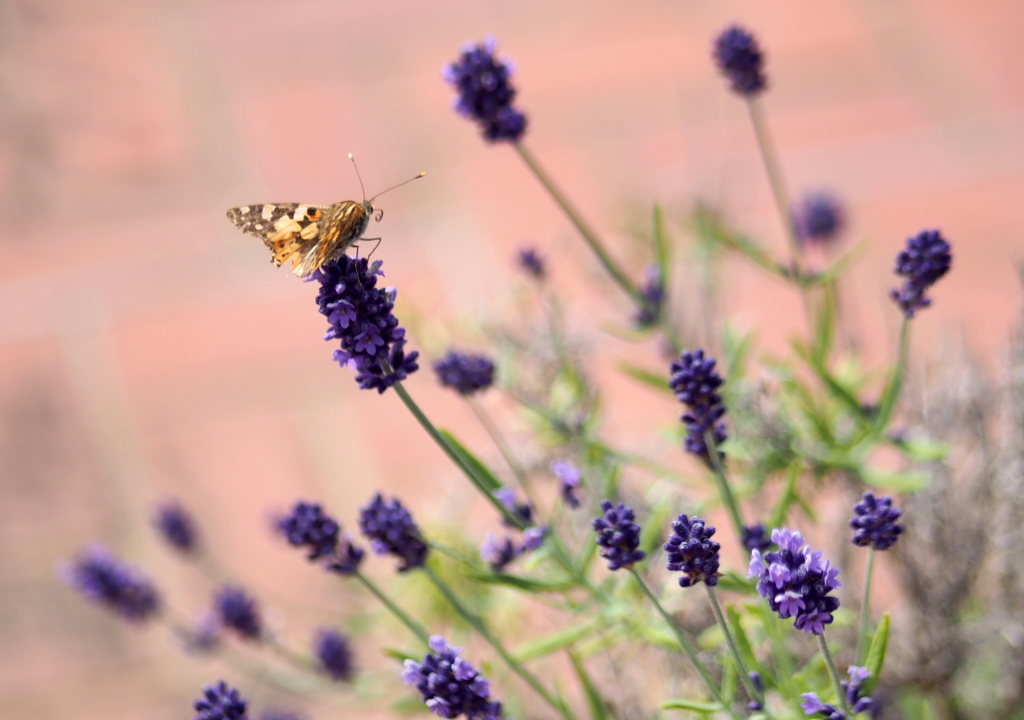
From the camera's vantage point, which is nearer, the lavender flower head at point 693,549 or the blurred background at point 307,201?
the lavender flower head at point 693,549

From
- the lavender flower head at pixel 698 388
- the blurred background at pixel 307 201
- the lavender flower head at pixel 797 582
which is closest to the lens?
the lavender flower head at pixel 797 582

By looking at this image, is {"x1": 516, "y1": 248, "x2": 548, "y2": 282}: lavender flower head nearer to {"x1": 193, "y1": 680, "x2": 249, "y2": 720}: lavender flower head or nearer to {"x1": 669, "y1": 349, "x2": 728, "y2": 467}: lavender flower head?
{"x1": 669, "y1": 349, "x2": 728, "y2": 467}: lavender flower head

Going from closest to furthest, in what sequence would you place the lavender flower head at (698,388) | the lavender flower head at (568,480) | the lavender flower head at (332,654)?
the lavender flower head at (698,388), the lavender flower head at (568,480), the lavender flower head at (332,654)

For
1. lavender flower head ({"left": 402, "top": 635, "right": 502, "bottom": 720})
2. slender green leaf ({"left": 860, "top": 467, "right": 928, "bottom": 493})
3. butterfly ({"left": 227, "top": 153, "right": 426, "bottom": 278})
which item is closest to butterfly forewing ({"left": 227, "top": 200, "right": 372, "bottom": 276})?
butterfly ({"left": 227, "top": 153, "right": 426, "bottom": 278})

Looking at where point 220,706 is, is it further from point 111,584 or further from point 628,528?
point 111,584

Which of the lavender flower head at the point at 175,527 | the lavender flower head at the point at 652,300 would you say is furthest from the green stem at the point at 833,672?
the lavender flower head at the point at 175,527

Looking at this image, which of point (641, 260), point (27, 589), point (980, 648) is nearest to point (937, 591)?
point (980, 648)

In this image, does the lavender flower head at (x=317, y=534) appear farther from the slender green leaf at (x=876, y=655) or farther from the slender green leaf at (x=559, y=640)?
the slender green leaf at (x=876, y=655)
